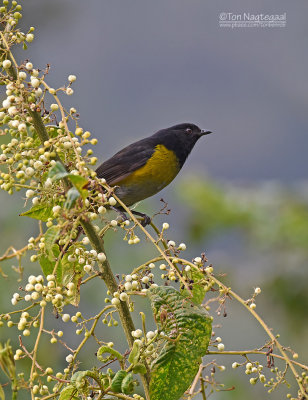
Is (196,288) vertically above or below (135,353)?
above

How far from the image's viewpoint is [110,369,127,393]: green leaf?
48.0 inches

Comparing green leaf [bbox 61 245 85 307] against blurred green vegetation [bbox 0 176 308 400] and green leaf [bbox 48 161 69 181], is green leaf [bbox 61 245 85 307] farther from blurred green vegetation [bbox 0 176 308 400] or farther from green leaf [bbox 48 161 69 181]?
blurred green vegetation [bbox 0 176 308 400]

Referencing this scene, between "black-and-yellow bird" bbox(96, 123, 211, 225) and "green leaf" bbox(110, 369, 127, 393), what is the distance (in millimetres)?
2167

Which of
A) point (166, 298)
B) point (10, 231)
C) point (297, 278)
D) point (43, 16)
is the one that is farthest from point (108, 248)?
point (43, 16)

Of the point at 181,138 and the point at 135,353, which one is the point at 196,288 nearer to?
the point at 135,353

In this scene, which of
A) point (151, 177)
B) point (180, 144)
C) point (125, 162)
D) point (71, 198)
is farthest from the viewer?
point (180, 144)

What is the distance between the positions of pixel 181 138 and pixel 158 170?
0.39 m

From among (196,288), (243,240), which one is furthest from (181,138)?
(196,288)

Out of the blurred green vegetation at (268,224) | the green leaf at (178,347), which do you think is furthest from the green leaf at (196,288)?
the blurred green vegetation at (268,224)

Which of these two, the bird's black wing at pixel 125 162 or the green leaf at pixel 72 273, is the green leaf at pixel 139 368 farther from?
the bird's black wing at pixel 125 162

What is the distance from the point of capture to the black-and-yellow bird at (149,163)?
3544 mm

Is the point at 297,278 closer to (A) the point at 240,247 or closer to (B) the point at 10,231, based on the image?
(A) the point at 240,247

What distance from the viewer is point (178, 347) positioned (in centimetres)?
137

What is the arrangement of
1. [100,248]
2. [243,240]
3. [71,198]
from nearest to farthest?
[71,198] → [100,248] → [243,240]
